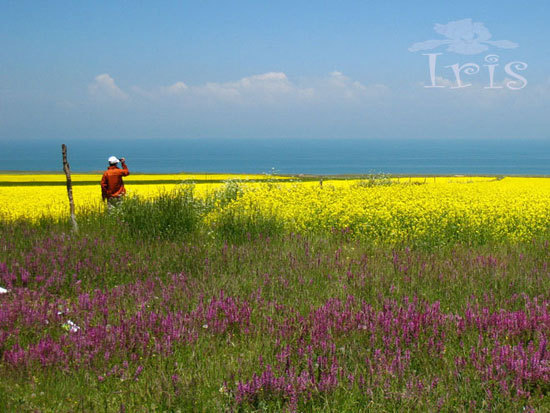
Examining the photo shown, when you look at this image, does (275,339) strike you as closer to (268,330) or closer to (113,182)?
(268,330)

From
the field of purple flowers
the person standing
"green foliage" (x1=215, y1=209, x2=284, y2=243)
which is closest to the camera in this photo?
the field of purple flowers

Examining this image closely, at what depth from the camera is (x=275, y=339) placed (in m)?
3.78

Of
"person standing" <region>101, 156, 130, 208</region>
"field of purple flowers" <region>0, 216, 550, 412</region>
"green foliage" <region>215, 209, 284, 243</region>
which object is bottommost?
"field of purple flowers" <region>0, 216, 550, 412</region>

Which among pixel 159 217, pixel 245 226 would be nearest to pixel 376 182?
pixel 245 226

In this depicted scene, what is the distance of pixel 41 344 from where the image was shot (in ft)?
11.7

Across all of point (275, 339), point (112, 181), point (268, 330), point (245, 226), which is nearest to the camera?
point (275, 339)

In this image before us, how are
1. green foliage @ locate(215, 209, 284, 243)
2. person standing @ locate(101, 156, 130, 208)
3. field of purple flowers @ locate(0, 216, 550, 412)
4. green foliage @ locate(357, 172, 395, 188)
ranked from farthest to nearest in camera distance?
green foliage @ locate(357, 172, 395, 188) < person standing @ locate(101, 156, 130, 208) < green foliage @ locate(215, 209, 284, 243) < field of purple flowers @ locate(0, 216, 550, 412)

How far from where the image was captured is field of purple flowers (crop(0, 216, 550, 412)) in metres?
2.94

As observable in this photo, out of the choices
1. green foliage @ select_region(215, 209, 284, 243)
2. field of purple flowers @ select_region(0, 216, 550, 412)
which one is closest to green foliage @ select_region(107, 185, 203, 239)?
green foliage @ select_region(215, 209, 284, 243)

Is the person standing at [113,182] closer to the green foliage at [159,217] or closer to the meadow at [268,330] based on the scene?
the green foliage at [159,217]

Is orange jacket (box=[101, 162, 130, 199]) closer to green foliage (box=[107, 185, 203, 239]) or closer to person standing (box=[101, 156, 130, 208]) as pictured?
person standing (box=[101, 156, 130, 208])

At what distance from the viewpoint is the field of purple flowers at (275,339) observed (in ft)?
9.64

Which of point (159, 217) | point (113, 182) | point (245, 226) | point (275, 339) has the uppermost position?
point (113, 182)

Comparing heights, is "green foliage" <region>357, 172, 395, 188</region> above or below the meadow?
above
